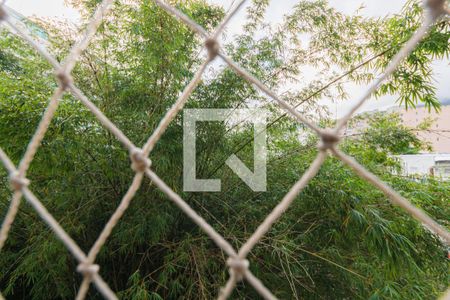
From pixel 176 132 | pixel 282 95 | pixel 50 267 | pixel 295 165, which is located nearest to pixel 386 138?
pixel 295 165

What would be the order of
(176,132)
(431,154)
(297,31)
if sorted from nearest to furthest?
1. (176,132)
2. (297,31)
3. (431,154)

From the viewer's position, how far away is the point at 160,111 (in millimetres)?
1455

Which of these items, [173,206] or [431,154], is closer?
[173,206]

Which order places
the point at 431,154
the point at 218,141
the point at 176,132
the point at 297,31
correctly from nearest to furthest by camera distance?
1. the point at 176,132
2. the point at 218,141
3. the point at 297,31
4. the point at 431,154

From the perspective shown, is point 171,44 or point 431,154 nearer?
point 171,44

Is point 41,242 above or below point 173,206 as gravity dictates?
below

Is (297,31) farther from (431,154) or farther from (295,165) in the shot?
(431,154)

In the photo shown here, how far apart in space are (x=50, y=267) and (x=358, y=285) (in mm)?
1374

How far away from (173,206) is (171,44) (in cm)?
76

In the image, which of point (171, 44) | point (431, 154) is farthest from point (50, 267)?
→ point (431, 154)

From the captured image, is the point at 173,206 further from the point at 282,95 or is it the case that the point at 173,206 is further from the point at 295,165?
the point at 282,95

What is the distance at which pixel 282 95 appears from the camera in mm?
1681

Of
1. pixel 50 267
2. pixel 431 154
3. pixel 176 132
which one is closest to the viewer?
pixel 50 267

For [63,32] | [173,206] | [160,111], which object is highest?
[63,32]
